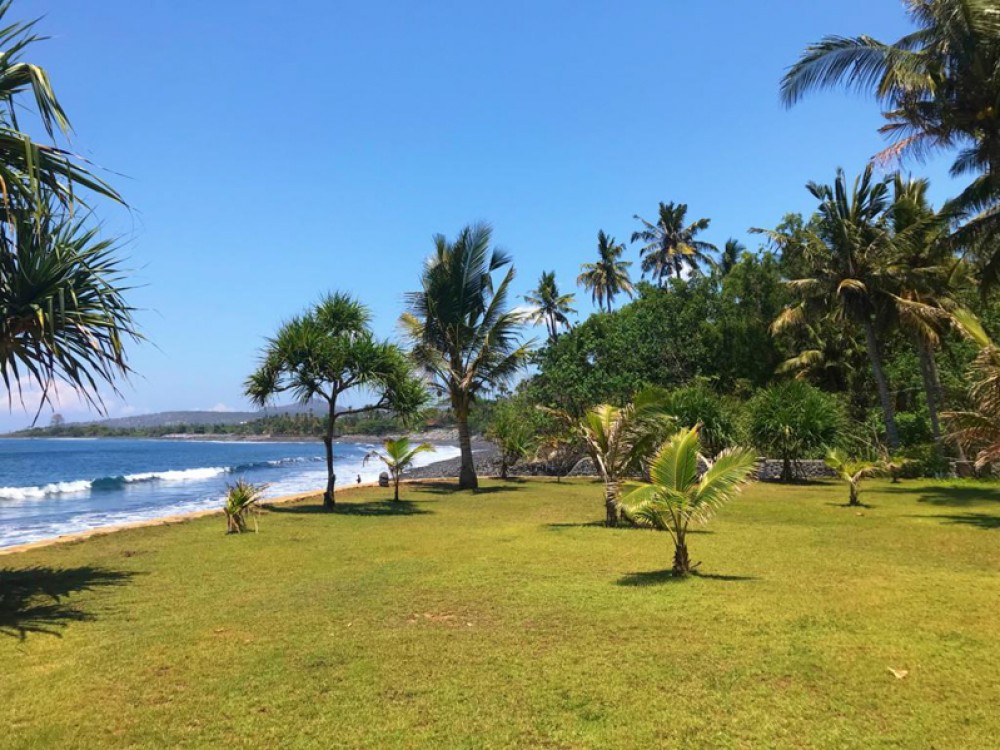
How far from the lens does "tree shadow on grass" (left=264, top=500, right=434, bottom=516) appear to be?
13898 mm

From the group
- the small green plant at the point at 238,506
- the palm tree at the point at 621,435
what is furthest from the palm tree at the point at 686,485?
the small green plant at the point at 238,506

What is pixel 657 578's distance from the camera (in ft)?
22.8

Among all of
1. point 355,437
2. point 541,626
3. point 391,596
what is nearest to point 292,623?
point 391,596

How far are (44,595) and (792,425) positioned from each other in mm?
19307

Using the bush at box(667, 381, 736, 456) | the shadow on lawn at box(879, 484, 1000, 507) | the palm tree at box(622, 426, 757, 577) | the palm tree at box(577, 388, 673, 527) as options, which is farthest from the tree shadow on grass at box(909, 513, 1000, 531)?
the bush at box(667, 381, 736, 456)

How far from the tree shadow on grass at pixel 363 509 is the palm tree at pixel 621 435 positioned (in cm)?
479

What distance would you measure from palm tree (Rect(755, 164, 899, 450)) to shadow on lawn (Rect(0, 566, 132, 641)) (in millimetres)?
20582

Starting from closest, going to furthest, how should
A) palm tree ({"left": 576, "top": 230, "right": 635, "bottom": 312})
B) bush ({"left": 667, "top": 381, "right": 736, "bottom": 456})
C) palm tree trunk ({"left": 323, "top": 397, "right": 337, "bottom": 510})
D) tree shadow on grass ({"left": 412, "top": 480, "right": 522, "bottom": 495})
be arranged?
palm tree trunk ({"left": 323, "top": 397, "right": 337, "bottom": 510})
tree shadow on grass ({"left": 412, "top": 480, "right": 522, "bottom": 495})
bush ({"left": 667, "top": 381, "right": 736, "bottom": 456})
palm tree ({"left": 576, "top": 230, "right": 635, "bottom": 312})

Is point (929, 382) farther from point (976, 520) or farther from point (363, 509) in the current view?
point (363, 509)

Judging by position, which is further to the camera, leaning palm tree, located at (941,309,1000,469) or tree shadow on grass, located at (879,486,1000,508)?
tree shadow on grass, located at (879,486,1000,508)

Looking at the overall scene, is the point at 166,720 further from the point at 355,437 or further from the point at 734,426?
the point at 355,437

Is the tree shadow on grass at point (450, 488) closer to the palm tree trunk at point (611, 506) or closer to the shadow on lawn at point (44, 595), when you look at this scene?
the palm tree trunk at point (611, 506)

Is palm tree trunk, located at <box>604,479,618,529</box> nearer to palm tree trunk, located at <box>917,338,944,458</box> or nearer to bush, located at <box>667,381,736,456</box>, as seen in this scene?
bush, located at <box>667,381,736,456</box>

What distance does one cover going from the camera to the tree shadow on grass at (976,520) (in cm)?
1008
